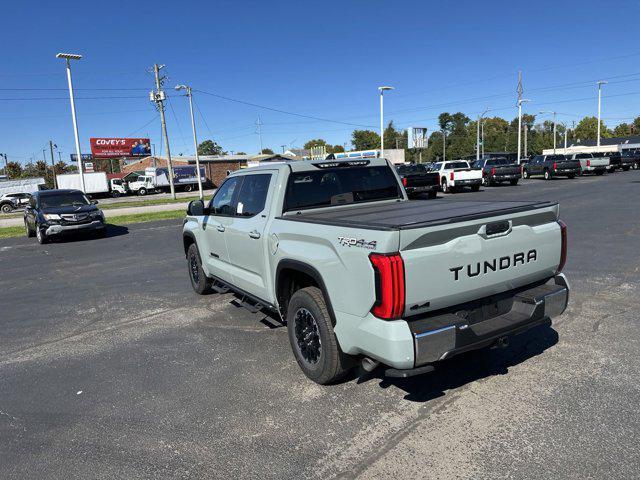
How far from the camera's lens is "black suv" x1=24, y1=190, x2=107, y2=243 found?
13.8m

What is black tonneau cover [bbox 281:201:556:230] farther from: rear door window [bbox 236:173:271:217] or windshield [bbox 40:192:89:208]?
windshield [bbox 40:192:89:208]

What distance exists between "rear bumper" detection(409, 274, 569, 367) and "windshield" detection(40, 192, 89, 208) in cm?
1447

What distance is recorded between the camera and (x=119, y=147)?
71125 mm

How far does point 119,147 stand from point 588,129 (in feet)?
417

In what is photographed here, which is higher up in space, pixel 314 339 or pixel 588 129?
pixel 588 129

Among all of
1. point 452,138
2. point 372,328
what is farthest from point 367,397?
point 452,138

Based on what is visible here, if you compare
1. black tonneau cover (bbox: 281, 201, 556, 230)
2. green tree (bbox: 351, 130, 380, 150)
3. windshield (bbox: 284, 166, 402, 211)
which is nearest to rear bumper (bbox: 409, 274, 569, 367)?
black tonneau cover (bbox: 281, 201, 556, 230)

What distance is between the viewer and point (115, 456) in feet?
10.0

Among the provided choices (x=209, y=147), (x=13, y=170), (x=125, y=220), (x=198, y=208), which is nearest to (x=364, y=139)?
(x=209, y=147)

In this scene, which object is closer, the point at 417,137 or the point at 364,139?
the point at 417,137

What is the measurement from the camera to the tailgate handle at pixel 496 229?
329cm

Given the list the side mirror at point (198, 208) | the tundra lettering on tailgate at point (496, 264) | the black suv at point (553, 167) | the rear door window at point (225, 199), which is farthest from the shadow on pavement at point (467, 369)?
the black suv at point (553, 167)

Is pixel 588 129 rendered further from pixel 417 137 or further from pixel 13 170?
pixel 13 170

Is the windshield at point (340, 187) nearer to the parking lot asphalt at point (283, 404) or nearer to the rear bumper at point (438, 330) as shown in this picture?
the parking lot asphalt at point (283, 404)
